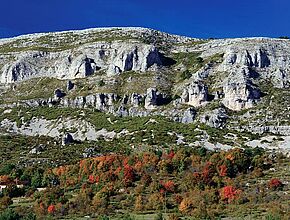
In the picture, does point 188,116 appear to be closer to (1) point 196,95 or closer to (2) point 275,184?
(1) point 196,95

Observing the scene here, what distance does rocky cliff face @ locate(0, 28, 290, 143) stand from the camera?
13900 cm

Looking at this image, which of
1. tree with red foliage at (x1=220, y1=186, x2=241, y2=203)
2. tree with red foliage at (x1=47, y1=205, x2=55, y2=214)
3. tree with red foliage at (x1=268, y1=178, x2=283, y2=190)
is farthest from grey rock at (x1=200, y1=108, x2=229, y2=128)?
tree with red foliage at (x1=47, y1=205, x2=55, y2=214)

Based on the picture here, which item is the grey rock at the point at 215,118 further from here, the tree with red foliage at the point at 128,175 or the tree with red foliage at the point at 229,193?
the tree with red foliage at the point at 229,193

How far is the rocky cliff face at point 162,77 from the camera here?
13900 cm

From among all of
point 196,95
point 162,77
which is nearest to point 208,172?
point 196,95

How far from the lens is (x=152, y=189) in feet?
254

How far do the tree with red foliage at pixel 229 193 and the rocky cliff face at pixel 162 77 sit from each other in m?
53.9

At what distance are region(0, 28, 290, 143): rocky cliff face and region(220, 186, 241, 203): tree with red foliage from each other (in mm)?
53853

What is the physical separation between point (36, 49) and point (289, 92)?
331ft

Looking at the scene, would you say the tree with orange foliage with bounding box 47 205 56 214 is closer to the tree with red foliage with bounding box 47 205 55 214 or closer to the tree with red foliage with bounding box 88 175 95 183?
the tree with red foliage with bounding box 47 205 55 214

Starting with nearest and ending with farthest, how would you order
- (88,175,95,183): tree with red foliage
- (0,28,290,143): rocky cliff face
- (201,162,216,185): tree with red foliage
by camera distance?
(201,162,216,185): tree with red foliage < (88,175,95,183): tree with red foliage < (0,28,290,143): rocky cliff face

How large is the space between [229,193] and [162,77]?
298 feet

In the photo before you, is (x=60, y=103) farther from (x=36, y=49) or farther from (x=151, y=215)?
(x=151, y=215)

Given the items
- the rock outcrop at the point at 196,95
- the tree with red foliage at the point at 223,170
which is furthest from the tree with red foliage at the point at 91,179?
the rock outcrop at the point at 196,95
